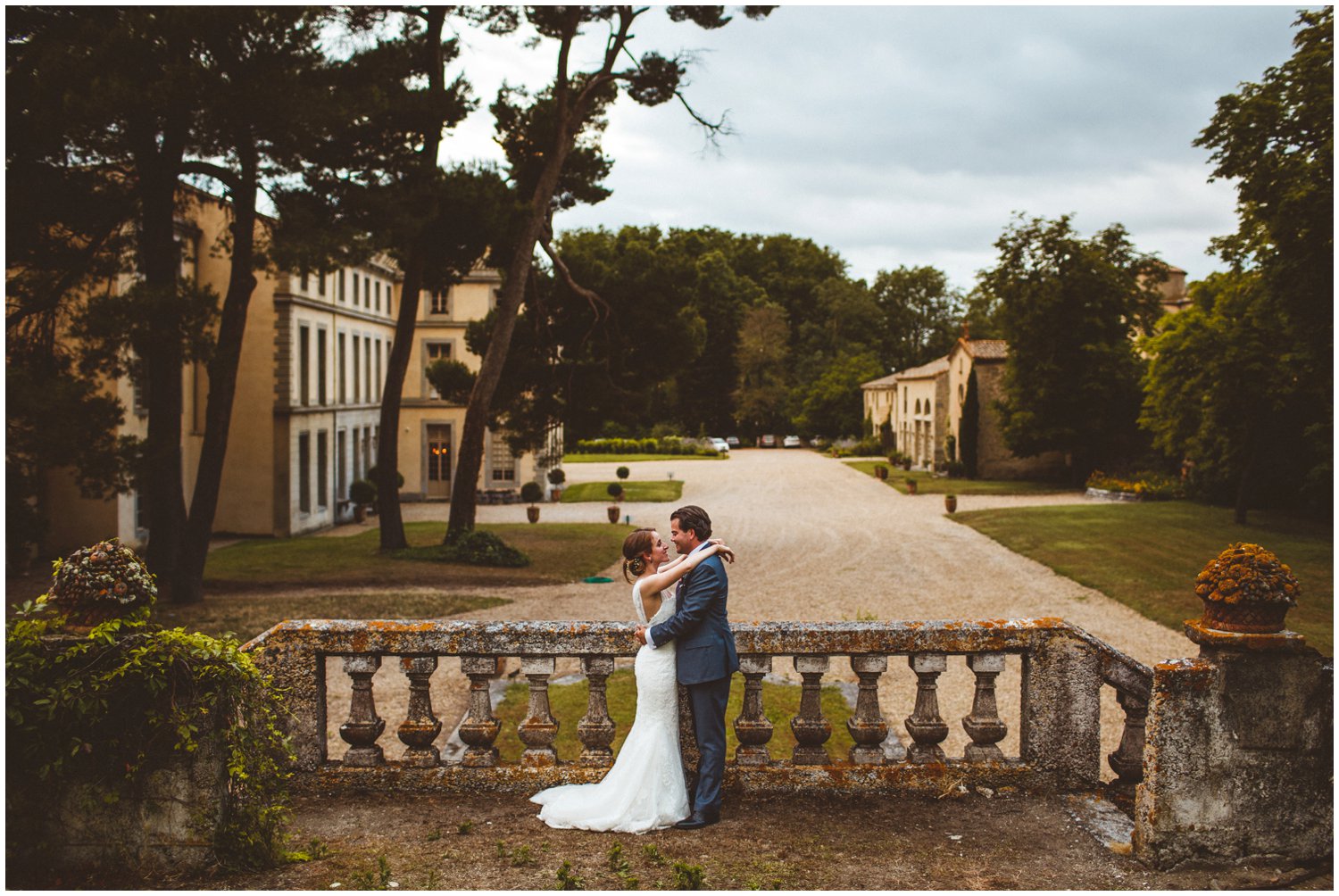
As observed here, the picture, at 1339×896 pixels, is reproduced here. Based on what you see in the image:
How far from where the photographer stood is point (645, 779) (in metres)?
4.86

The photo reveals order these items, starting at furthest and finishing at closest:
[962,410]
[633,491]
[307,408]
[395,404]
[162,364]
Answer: [962,410] < [633,491] < [307,408] < [395,404] < [162,364]

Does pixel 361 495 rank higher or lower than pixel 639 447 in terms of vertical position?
lower

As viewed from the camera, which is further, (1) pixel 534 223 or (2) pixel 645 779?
(1) pixel 534 223

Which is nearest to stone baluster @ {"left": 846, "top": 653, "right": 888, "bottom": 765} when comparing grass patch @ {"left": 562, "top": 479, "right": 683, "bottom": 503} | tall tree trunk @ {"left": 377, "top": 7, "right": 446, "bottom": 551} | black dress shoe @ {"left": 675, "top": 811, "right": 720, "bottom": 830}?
black dress shoe @ {"left": 675, "top": 811, "right": 720, "bottom": 830}

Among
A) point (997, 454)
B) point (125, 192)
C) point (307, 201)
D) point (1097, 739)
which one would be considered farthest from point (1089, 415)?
point (1097, 739)

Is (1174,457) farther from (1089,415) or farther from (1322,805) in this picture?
(1322,805)

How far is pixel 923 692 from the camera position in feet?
17.5

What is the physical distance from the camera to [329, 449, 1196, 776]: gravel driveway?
1296cm

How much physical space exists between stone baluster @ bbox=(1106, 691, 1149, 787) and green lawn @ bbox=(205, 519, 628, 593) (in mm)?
17447

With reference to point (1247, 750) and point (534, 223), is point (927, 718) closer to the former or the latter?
point (1247, 750)

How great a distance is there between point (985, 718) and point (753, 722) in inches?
48.9

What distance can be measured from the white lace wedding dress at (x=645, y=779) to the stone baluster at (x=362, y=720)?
93cm

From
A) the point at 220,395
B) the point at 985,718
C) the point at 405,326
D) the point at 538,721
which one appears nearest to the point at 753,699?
the point at 538,721

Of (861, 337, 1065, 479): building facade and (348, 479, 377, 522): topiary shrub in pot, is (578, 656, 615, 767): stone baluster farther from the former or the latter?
(861, 337, 1065, 479): building facade
